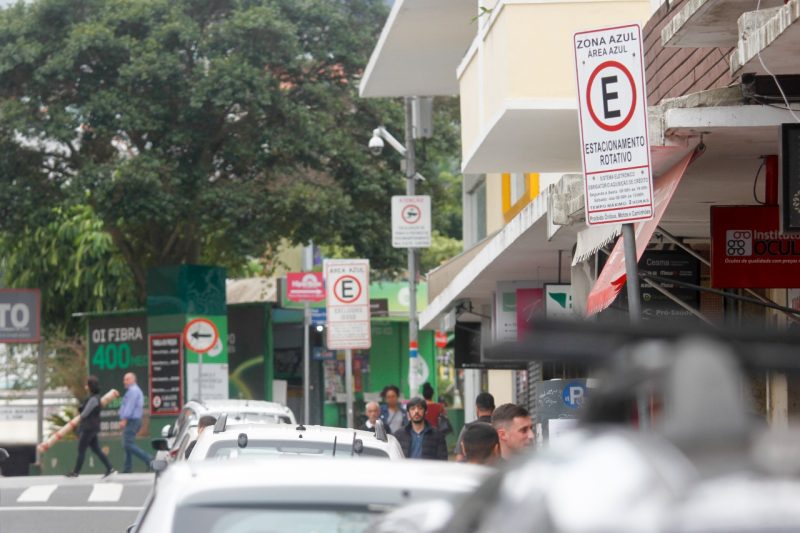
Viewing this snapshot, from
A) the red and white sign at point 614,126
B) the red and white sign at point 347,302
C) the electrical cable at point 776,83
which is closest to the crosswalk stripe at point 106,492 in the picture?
the red and white sign at point 347,302

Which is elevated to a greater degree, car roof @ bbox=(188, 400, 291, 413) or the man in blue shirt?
car roof @ bbox=(188, 400, 291, 413)

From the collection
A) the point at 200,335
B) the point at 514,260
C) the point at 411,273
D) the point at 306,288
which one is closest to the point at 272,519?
the point at 514,260

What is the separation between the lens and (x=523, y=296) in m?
19.5

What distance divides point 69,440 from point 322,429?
25271mm

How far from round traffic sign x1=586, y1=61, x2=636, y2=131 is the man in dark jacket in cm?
849

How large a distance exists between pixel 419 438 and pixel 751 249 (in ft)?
19.1

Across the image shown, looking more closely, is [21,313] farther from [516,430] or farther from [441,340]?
[516,430]

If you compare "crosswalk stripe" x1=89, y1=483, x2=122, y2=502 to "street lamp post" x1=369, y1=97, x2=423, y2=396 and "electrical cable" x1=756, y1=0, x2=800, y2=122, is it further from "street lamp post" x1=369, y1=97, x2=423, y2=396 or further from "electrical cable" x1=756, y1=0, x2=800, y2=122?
"electrical cable" x1=756, y1=0, x2=800, y2=122

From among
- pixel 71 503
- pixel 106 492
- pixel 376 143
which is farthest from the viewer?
pixel 376 143

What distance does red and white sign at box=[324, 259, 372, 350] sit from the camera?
86.1ft

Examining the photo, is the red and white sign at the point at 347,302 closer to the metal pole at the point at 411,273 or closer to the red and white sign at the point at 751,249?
the metal pole at the point at 411,273

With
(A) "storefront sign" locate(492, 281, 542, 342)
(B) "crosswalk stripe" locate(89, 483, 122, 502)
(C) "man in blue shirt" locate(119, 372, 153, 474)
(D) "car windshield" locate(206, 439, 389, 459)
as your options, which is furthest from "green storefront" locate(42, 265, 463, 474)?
(D) "car windshield" locate(206, 439, 389, 459)

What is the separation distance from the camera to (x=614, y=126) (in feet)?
26.1

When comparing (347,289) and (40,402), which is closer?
(347,289)
